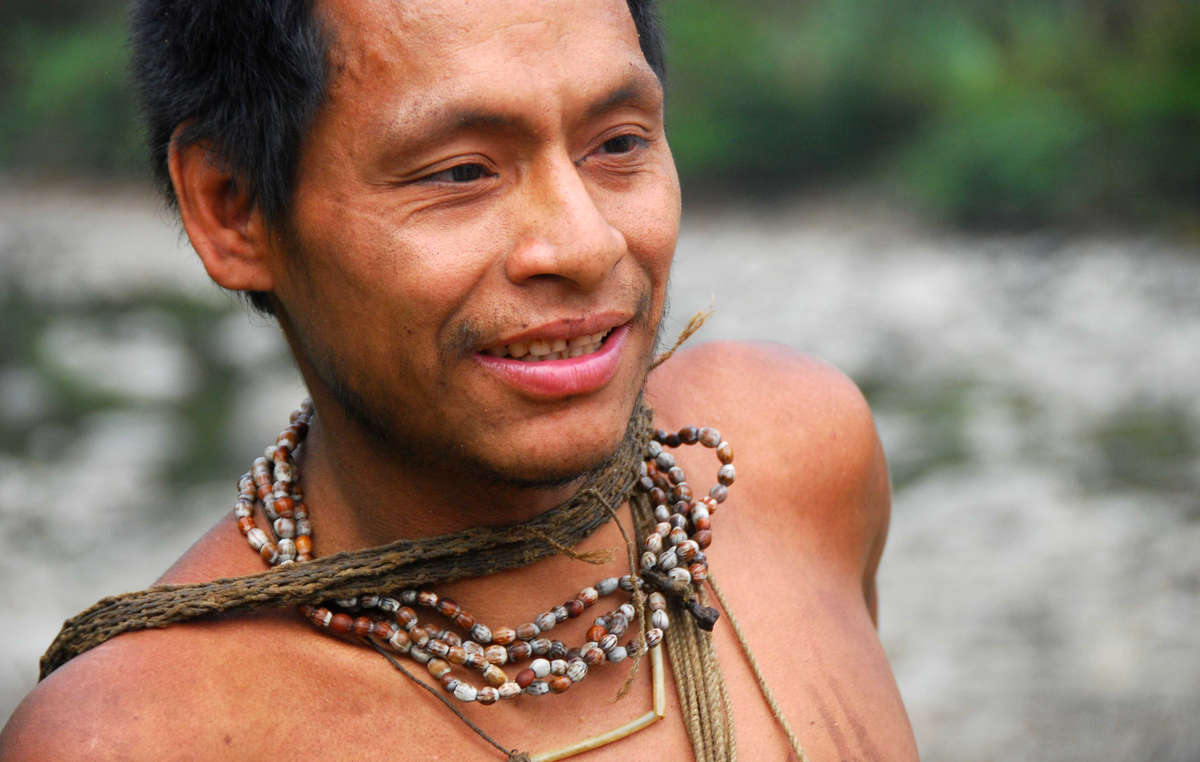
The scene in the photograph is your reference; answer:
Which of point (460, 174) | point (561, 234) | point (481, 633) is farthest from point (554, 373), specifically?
point (481, 633)

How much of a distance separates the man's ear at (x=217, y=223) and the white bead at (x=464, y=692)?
0.65 meters

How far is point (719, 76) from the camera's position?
11.7 meters

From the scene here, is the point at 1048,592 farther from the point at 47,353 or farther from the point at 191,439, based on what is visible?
the point at 47,353

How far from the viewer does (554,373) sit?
180 centimetres

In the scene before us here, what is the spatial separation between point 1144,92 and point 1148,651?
5755 mm

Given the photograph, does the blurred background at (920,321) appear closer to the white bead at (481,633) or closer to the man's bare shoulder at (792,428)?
the man's bare shoulder at (792,428)

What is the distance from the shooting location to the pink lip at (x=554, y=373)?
70.6 inches

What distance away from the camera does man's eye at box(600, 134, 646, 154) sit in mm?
1901

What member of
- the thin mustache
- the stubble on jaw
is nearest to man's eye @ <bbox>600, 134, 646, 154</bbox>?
the stubble on jaw

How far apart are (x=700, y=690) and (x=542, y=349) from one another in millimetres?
563

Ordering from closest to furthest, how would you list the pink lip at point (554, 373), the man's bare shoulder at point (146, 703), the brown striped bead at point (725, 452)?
the man's bare shoulder at point (146, 703) < the pink lip at point (554, 373) < the brown striped bead at point (725, 452)

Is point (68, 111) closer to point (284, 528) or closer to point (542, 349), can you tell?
point (284, 528)

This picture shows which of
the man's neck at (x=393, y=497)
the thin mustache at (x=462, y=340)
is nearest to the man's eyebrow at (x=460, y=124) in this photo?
the thin mustache at (x=462, y=340)

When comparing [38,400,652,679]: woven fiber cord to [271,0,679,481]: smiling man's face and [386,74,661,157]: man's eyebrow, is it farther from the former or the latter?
[386,74,661,157]: man's eyebrow
